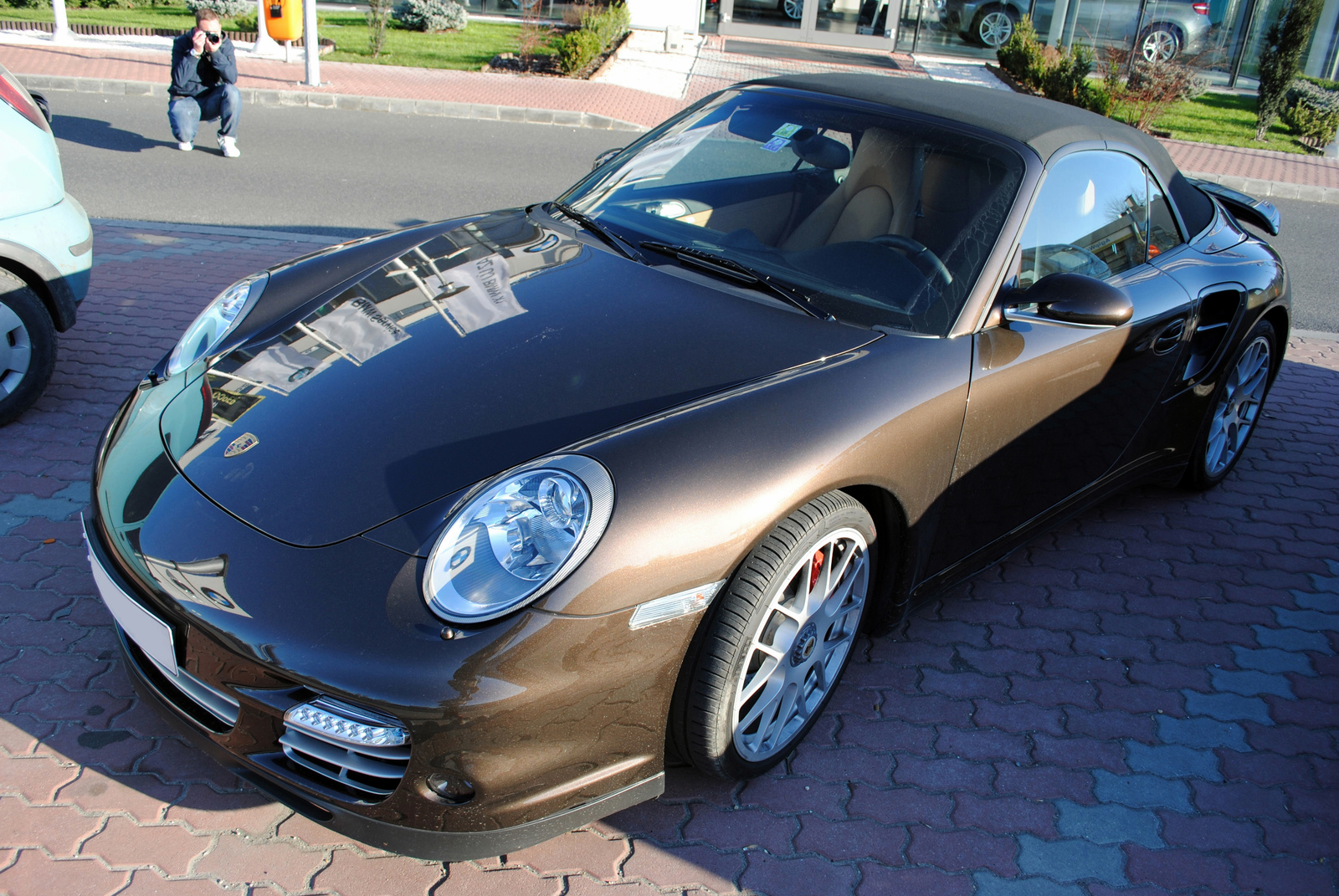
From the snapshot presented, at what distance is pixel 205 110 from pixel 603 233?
7.22 meters

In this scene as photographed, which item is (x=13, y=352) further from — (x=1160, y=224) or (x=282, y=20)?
(x=282, y=20)

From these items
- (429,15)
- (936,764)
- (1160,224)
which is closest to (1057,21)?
(429,15)

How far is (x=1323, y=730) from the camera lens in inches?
117

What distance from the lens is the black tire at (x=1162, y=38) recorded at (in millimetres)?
17250

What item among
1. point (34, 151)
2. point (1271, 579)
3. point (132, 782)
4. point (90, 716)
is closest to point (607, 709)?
point (132, 782)

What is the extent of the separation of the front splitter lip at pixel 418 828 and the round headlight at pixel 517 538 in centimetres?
45

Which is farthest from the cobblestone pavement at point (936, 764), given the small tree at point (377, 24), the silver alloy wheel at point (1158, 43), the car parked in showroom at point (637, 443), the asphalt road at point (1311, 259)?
the silver alloy wheel at point (1158, 43)

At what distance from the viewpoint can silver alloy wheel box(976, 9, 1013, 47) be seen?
19141mm

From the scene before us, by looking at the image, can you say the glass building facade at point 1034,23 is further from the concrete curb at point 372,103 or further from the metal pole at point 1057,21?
the concrete curb at point 372,103

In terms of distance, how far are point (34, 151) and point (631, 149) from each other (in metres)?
2.39

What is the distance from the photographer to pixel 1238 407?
4254 millimetres

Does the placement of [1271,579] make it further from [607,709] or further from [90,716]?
[90,716]

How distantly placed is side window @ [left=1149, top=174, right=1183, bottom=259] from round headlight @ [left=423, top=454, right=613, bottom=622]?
7.92 ft

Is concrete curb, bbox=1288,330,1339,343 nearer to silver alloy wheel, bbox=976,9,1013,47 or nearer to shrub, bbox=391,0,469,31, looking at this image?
silver alloy wheel, bbox=976,9,1013,47
